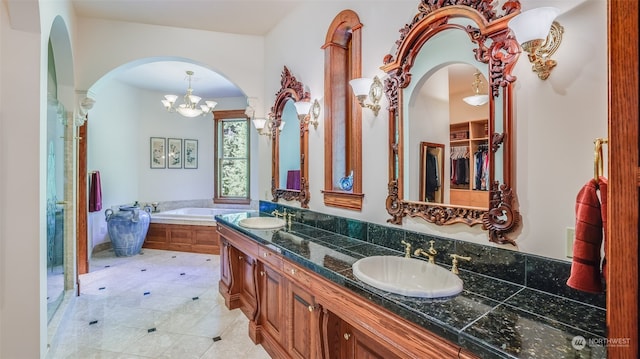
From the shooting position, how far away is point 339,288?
1.48 metres

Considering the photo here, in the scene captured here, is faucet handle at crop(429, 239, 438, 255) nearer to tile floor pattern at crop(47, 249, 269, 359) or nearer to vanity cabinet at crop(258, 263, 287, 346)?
vanity cabinet at crop(258, 263, 287, 346)

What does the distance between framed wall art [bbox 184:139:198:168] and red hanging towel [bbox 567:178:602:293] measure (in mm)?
6265

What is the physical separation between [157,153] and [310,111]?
4305mm

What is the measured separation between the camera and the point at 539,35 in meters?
1.16

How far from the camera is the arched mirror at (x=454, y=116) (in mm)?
1404

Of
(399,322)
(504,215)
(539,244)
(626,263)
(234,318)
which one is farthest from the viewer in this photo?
(234,318)

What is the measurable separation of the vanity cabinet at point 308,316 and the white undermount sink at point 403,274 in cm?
15

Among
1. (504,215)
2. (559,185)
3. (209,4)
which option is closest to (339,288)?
(504,215)

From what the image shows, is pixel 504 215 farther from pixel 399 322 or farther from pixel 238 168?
pixel 238 168

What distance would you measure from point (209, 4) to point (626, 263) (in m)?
3.56

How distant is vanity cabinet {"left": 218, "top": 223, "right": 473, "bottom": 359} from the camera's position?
1.17 metres

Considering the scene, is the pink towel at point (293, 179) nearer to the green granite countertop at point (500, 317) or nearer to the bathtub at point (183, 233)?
the green granite countertop at point (500, 317)

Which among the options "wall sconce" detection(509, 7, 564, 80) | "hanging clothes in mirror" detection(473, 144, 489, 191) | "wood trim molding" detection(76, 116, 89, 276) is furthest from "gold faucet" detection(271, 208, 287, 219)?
"wood trim molding" detection(76, 116, 89, 276)

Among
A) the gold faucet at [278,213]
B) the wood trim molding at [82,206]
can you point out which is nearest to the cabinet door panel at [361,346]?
the gold faucet at [278,213]
